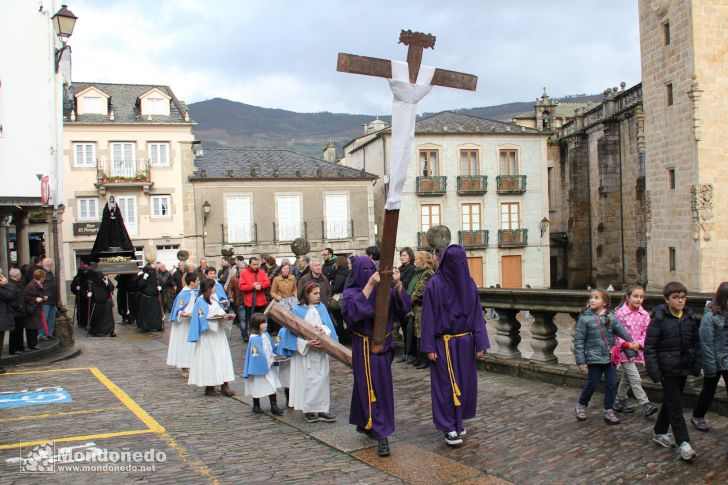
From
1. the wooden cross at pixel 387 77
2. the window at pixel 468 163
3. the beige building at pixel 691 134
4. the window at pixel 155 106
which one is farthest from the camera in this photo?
the window at pixel 468 163

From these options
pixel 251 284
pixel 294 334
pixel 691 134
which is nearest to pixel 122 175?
pixel 251 284

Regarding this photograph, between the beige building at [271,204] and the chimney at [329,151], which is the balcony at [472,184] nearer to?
the beige building at [271,204]

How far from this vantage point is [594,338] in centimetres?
719

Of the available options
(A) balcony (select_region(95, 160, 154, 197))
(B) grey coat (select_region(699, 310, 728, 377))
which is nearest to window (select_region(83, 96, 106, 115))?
(A) balcony (select_region(95, 160, 154, 197))

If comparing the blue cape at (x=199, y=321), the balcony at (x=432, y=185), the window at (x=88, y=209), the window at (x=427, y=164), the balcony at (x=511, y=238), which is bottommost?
the blue cape at (x=199, y=321)

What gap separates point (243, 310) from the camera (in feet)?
50.2

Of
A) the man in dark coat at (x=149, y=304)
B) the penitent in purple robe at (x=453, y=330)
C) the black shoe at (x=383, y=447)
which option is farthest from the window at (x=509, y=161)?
the black shoe at (x=383, y=447)

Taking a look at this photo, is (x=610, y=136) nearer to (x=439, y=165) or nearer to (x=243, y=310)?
(x=439, y=165)

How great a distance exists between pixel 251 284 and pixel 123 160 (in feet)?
74.1

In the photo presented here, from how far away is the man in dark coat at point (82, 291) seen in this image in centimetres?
1811

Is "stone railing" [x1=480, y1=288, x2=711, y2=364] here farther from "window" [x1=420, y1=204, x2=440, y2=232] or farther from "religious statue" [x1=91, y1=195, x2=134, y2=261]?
"window" [x1=420, y1=204, x2=440, y2=232]

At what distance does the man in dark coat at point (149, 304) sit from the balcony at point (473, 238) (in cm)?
2384

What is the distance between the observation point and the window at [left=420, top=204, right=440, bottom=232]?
39.1 m

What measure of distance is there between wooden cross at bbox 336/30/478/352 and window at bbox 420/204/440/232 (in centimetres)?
3217
